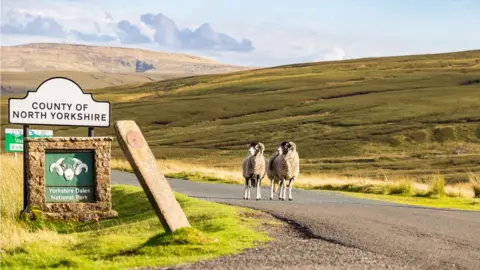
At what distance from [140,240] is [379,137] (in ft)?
246

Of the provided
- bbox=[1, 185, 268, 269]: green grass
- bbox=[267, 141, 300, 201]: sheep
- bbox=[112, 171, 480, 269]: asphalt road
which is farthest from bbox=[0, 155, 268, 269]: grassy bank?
bbox=[267, 141, 300, 201]: sheep

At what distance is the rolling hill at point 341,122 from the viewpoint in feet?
251

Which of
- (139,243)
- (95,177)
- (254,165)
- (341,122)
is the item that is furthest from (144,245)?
(341,122)

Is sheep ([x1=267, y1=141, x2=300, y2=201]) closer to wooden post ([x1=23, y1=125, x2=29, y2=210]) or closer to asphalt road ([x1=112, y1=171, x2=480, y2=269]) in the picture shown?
asphalt road ([x1=112, y1=171, x2=480, y2=269])

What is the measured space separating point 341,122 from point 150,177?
287 feet

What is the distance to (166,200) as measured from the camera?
1481cm

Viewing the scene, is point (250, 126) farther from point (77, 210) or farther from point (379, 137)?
point (77, 210)

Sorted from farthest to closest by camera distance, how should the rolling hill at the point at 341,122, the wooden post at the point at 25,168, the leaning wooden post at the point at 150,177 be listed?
the rolling hill at the point at 341,122, the wooden post at the point at 25,168, the leaning wooden post at the point at 150,177

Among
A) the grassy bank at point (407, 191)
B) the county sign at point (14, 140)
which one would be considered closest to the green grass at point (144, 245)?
the grassy bank at point (407, 191)

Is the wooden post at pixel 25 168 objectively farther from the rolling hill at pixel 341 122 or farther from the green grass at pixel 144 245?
the rolling hill at pixel 341 122

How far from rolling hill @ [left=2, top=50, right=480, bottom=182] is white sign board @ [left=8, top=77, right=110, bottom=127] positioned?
36.7 metres

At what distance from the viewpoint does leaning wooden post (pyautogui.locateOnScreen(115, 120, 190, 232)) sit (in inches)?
579

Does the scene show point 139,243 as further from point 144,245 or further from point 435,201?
point 435,201

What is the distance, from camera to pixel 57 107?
22297 mm
